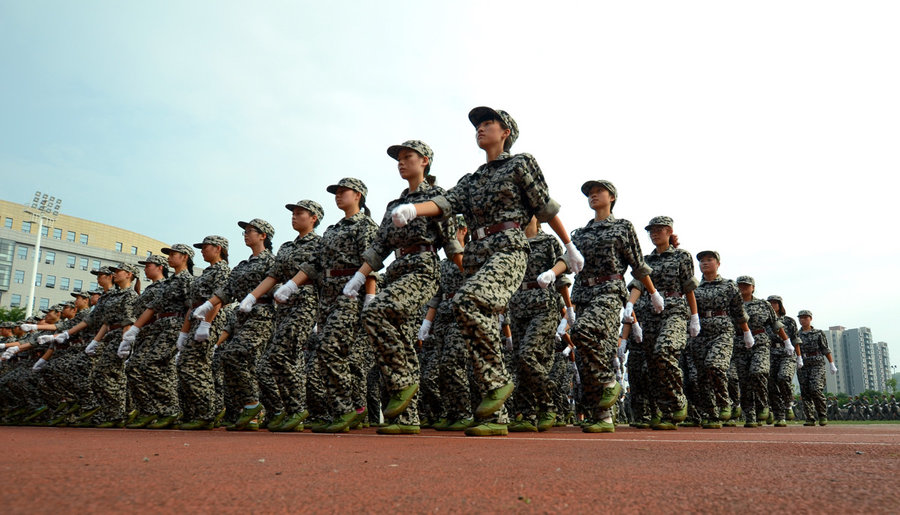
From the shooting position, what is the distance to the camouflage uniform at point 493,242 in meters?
4.26

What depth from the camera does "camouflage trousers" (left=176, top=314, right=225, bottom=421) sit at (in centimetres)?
727

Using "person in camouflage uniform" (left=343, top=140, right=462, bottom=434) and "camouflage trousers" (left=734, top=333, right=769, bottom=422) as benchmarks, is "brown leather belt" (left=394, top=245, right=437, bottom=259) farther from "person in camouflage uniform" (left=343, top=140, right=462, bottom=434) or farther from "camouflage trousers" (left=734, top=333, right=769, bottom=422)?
"camouflage trousers" (left=734, top=333, right=769, bottom=422)

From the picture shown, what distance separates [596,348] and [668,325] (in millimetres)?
1821

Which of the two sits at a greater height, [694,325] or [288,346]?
[694,325]

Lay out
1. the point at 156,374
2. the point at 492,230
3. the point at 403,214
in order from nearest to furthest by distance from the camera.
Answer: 1. the point at 403,214
2. the point at 492,230
3. the point at 156,374

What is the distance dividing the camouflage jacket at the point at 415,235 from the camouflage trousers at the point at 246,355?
2145 millimetres

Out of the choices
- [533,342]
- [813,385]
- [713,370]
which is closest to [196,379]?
[533,342]

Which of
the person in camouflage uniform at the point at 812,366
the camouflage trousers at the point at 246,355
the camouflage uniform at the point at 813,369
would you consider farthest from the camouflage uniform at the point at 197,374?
the camouflage uniform at the point at 813,369

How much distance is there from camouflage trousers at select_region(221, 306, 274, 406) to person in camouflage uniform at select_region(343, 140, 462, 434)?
1.98m

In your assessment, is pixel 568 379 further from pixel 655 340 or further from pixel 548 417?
pixel 548 417

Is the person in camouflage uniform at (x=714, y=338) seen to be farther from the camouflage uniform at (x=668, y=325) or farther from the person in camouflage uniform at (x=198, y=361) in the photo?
the person in camouflage uniform at (x=198, y=361)

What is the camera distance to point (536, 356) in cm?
577

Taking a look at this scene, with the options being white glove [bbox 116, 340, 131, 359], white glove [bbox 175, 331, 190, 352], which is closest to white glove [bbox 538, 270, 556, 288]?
white glove [bbox 175, 331, 190, 352]

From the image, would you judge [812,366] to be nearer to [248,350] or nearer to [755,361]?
[755,361]
